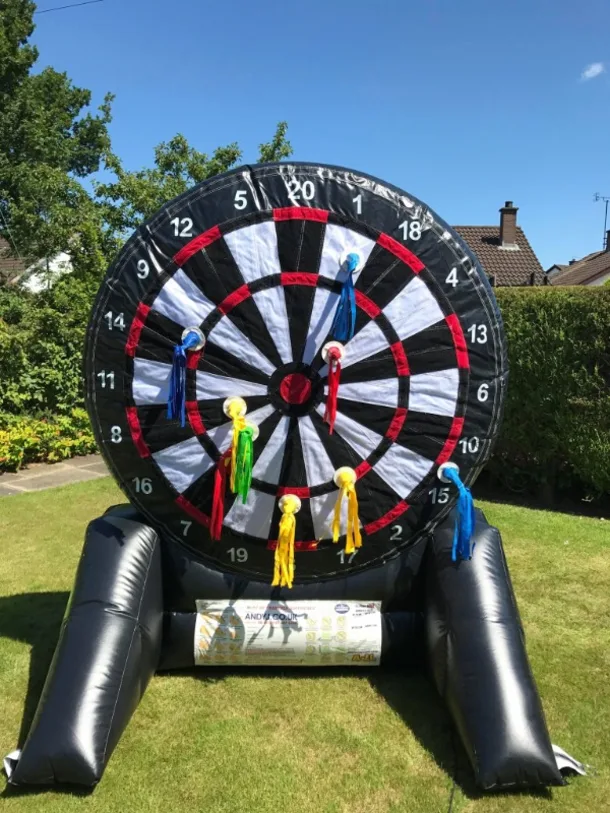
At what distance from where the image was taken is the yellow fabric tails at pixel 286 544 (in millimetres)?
2961

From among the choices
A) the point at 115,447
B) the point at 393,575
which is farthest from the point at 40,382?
the point at 393,575

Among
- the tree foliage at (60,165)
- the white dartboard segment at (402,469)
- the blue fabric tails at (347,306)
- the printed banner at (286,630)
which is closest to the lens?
the blue fabric tails at (347,306)

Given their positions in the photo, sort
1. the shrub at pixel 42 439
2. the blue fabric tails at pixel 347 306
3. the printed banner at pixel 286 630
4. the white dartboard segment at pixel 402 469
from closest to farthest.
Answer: the blue fabric tails at pixel 347 306 → the white dartboard segment at pixel 402 469 → the printed banner at pixel 286 630 → the shrub at pixel 42 439

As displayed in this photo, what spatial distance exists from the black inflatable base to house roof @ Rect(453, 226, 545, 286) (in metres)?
20.2

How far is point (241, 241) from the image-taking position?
289 cm

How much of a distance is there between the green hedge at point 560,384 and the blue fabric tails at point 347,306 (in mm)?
4556

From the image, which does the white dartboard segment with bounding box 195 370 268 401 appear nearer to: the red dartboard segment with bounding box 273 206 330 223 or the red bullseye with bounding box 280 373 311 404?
the red bullseye with bounding box 280 373 311 404

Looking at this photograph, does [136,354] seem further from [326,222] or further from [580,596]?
[580,596]

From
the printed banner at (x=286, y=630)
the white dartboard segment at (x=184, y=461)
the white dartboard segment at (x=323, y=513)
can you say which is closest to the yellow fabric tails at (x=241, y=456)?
the white dartboard segment at (x=184, y=461)

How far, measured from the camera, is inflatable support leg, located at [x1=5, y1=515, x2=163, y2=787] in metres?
2.55

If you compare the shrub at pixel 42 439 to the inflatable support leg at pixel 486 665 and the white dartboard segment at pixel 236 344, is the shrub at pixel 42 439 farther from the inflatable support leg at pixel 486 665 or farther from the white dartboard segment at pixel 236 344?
the inflatable support leg at pixel 486 665

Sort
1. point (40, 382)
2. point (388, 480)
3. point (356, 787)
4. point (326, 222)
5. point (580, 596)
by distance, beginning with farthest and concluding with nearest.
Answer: point (40, 382) < point (580, 596) < point (388, 480) < point (326, 222) < point (356, 787)

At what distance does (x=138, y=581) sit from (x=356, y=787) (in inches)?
52.0

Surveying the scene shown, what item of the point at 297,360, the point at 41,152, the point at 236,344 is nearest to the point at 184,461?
the point at 236,344
